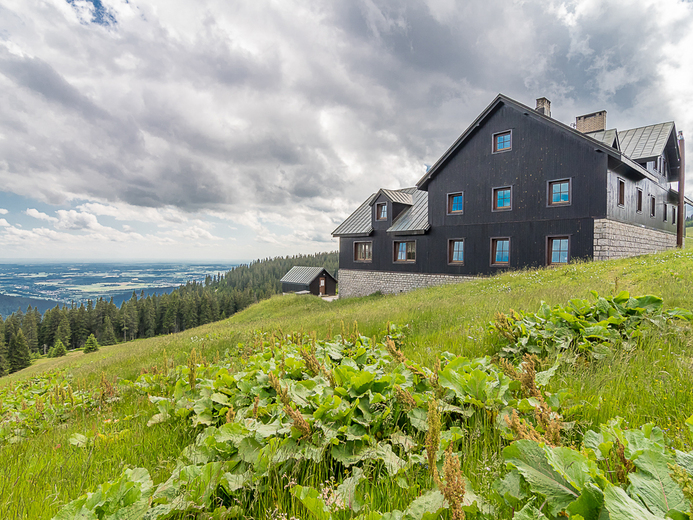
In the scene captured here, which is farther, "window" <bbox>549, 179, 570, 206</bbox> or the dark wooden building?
"window" <bbox>549, 179, 570, 206</bbox>

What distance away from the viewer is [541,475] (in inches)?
53.5

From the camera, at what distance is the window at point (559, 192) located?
16.9 metres

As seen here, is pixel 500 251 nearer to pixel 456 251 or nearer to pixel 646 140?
pixel 456 251

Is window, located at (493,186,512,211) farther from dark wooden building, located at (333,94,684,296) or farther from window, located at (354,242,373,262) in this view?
window, located at (354,242,373,262)

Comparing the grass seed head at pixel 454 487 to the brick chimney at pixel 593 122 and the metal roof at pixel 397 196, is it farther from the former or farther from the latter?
the brick chimney at pixel 593 122

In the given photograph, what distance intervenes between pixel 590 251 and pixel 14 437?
20.3m

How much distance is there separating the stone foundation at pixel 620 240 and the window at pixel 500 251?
413 centimetres

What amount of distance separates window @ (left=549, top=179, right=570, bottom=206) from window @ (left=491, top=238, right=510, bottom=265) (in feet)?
10.0

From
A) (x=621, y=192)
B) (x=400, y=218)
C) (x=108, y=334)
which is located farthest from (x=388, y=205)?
(x=108, y=334)

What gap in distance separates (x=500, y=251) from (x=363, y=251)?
11.2 metres

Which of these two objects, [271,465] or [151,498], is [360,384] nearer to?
[271,465]

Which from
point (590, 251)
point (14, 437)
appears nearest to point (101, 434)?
point (14, 437)

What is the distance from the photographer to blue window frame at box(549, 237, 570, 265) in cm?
1705

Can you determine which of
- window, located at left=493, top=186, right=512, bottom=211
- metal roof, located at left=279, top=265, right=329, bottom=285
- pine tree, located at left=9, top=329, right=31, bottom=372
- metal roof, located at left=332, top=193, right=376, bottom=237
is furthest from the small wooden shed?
pine tree, located at left=9, top=329, right=31, bottom=372
